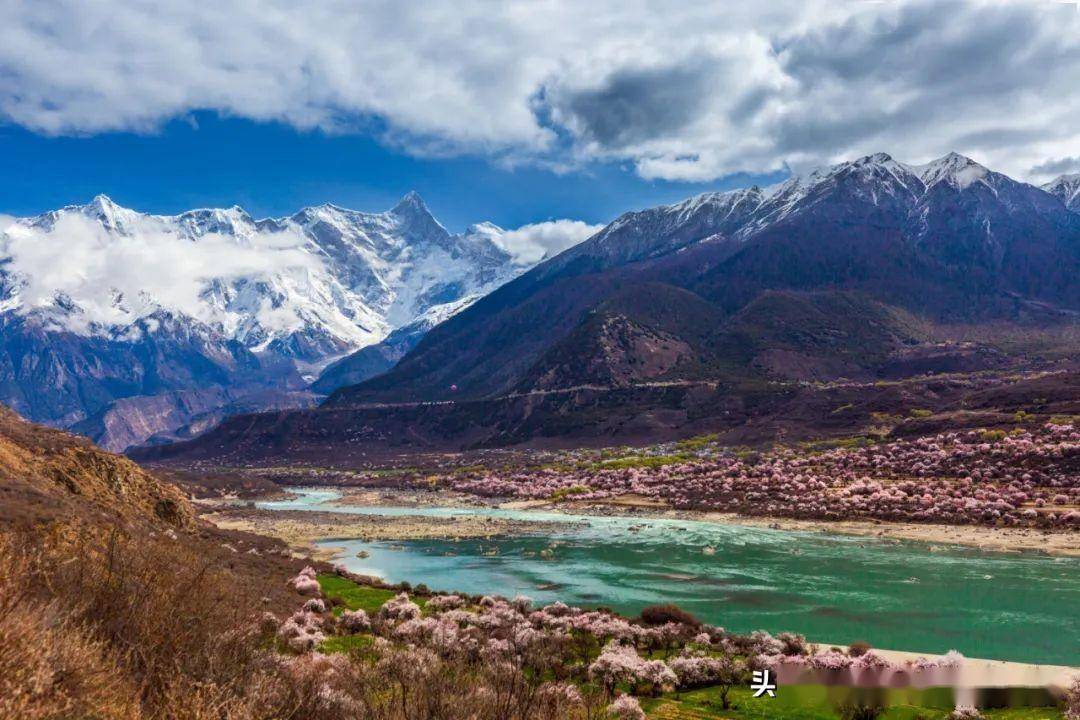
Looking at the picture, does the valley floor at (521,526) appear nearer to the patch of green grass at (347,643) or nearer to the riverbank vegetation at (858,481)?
the riverbank vegetation at (858,481)

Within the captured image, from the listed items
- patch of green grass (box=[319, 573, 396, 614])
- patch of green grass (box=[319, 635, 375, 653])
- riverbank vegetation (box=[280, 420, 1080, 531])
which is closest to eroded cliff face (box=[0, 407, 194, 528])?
patch of green grass (box=[319, 573, 396, 614])

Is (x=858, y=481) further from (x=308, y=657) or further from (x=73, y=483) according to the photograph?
(x=308, y=657)

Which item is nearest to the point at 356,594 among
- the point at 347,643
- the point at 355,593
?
the point at 355,593

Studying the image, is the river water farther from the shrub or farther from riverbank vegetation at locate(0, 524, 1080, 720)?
the shrub

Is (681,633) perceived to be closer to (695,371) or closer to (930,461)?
(930,461)

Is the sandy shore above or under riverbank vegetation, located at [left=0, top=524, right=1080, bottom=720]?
under

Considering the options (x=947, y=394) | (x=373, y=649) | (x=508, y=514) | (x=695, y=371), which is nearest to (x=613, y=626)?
(x=373, y=649)

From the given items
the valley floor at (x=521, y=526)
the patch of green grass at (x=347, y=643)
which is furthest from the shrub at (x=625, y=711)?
the valley floor at (x=521, y=526)

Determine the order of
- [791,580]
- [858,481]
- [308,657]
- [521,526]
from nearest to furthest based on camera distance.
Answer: [308,657] → [791,580] → [521,526] → [858,481]
